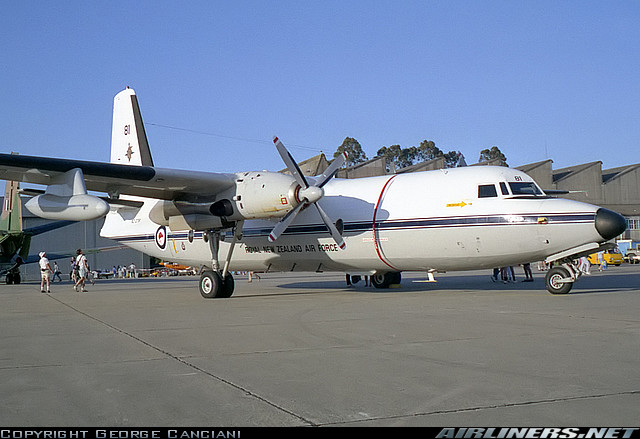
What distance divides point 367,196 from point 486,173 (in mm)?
3418

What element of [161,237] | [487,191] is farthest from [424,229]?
[161,237]

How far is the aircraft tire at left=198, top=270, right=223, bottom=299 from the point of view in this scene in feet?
58.4

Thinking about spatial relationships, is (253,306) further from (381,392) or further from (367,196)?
(381,392)

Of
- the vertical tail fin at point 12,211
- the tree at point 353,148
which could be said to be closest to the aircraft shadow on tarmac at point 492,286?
the vertical tail fin at point 12,211

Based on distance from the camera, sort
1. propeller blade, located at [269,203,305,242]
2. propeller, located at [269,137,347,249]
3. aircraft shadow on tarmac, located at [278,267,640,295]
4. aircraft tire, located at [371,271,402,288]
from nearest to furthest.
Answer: propeller, located at [269,137,347,249] < propeller blade, located at [269,203,305,242] < aircraft shadow on tarmac, located at [278,267,640,295] < aircraft tire, located at [371,271,402,288]

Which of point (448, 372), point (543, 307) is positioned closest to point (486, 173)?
point (543, 307)

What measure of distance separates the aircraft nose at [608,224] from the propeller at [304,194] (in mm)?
6524

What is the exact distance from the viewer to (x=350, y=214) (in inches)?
691

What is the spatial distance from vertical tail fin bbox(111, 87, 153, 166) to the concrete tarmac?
965cm

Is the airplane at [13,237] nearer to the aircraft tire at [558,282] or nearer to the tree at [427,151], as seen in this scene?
the aircraft tire at [558,282]

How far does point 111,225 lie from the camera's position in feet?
75.1

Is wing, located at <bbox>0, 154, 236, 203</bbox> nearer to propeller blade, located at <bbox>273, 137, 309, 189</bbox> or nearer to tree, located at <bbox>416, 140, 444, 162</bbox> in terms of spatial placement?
propeller blade, located at <bbox>273, 137, 309, 189</bbox>

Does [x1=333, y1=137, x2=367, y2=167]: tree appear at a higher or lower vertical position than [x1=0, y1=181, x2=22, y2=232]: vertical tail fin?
higher

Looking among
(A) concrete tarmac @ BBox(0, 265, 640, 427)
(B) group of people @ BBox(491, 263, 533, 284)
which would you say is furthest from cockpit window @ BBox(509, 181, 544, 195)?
(B) group of people @ BBox(491, 263, 533, 284)
